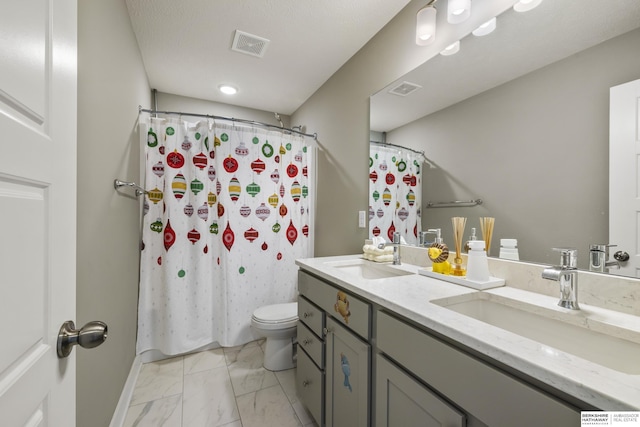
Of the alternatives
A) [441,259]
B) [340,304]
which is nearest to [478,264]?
[441,259]

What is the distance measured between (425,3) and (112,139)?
1815 millimetres

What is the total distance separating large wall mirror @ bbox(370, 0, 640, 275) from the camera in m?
0.87

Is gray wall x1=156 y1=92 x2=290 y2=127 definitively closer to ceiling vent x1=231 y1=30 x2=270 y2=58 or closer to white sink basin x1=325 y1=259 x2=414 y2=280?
ceiling vent x1=231 y1=30 x2=270 y2=58

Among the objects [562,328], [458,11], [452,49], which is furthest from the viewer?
[452,49]

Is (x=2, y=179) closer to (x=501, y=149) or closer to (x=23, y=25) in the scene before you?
(x=23, y=25)

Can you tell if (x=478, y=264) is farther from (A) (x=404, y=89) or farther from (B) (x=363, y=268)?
(A) (x=404, y=89)

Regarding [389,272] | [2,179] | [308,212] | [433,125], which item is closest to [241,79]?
[308,212]

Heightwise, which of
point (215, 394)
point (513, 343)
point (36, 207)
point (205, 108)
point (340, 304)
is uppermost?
point (205, 108)

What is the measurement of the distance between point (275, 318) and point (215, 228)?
0.91 m

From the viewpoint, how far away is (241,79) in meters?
2.40

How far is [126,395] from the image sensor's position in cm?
162

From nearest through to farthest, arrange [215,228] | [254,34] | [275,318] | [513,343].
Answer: [513,343] < [254,34] < [275,318] < [215,228]

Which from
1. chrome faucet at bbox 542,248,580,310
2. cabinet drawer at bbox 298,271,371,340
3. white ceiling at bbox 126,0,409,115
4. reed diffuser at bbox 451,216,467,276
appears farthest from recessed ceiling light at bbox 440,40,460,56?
cabinet drawer at bbox 298,271,371,340

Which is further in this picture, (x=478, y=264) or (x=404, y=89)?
(x=404, y=89)
